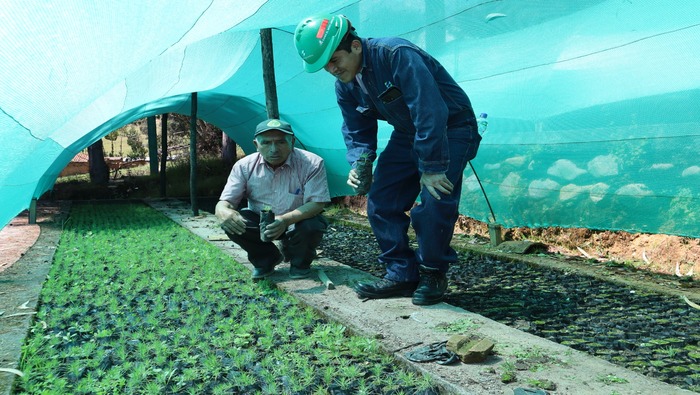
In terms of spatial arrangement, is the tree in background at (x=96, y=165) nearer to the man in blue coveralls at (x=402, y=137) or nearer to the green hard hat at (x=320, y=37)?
the man in blue coveralls at (x=402, y=137)

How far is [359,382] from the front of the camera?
1940 mm

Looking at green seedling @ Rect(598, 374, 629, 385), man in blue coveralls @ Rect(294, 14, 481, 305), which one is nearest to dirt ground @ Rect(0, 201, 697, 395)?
green seedling @ Rect(598, 374, 629, 385)

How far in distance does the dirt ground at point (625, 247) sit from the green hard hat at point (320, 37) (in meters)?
2.64

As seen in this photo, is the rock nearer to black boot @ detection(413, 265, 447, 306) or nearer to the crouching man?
black boot @ detection(413, 265, 447, 306)

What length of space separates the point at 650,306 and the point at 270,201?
217 centimetres

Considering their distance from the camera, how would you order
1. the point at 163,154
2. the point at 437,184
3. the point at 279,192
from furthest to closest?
the point at 163,154, the point at 279,192, the point at 437,184

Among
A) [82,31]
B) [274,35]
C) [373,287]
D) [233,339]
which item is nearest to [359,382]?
[233,339]

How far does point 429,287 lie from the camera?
106 inches

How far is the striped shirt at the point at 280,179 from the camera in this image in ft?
10.8

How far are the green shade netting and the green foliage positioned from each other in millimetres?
1048

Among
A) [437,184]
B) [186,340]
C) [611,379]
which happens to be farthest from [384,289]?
[611,379]

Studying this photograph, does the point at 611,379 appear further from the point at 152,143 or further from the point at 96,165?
the point at 152,143

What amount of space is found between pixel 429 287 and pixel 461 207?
2.50 meters

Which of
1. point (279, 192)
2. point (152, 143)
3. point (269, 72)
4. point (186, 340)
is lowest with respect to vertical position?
point (186, 340)
